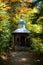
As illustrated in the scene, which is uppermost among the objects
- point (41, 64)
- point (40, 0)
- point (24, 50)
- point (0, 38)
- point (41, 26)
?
point (40, 0)

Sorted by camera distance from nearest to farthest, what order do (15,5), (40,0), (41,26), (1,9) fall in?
(1,9), (41,26), (40,0), (15,5)

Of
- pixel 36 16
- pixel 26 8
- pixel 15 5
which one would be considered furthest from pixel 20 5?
pixel 36 16

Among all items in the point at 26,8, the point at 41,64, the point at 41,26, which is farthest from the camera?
the point at 26,8

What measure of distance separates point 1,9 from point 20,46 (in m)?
12.0

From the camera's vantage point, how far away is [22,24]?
23.9 metres

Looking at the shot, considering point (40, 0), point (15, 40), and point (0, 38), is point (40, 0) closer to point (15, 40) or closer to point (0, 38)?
point (0, 38)

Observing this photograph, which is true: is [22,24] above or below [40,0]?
below

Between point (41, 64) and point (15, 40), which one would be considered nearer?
point (41, 64)

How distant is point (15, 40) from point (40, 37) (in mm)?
10720

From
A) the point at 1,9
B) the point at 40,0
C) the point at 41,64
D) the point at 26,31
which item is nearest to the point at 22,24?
the point at 26,31

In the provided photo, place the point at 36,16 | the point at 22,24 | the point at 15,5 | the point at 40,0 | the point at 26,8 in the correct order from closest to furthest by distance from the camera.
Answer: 1. the point at 40,0
2. the point at 36,16
3. the point at 26,8
4. the point at 15,5
5. the point at 22,24

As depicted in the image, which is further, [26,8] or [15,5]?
[15,5]

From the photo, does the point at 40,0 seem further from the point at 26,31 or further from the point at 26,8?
the point at 26,31

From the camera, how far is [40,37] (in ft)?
38.7
